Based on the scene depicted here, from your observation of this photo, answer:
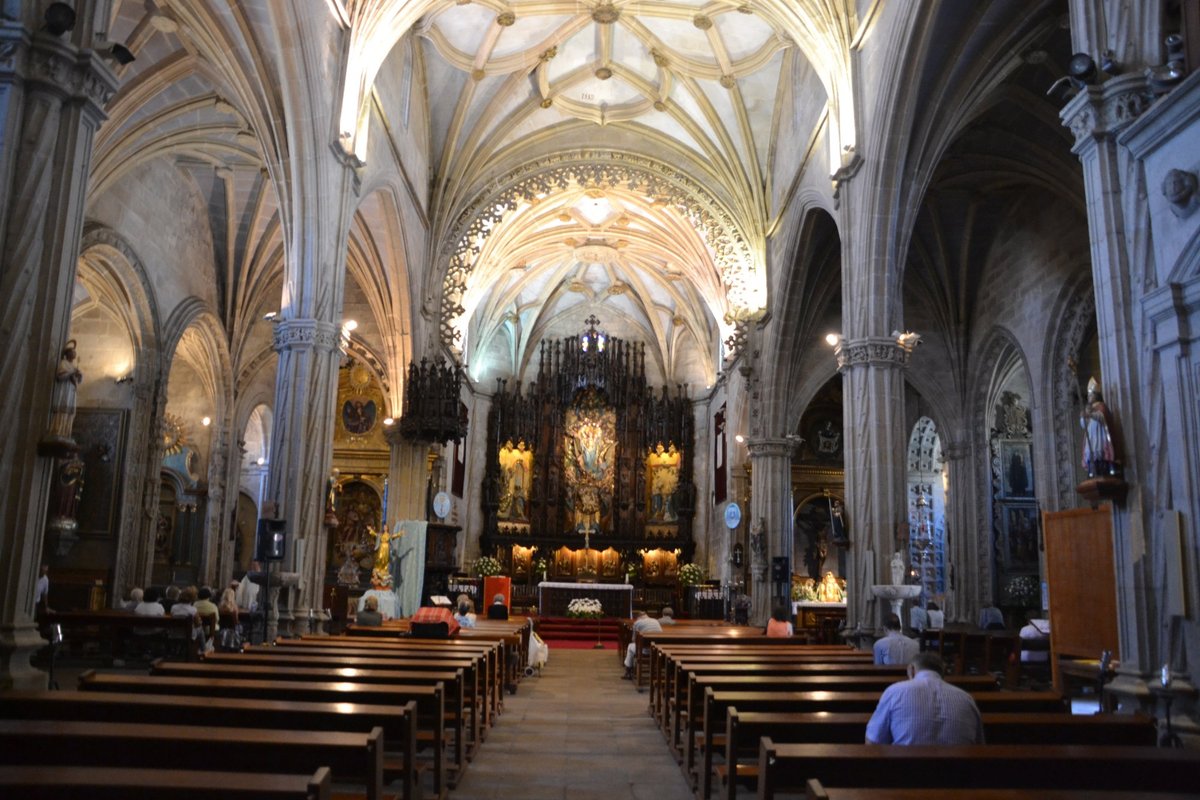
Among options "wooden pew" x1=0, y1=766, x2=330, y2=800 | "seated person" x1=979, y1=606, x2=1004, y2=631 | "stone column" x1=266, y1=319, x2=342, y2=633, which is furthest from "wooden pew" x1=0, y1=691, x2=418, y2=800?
"seated person" x1=979, y1=606, x2=1004, y2=631

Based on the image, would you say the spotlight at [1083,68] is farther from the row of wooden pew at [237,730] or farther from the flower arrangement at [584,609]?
the flower arrangement at [584,609]

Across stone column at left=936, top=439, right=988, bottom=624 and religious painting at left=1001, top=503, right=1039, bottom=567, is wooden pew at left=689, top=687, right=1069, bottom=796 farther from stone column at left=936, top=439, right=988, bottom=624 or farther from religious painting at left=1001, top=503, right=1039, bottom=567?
religious painting at left=1001, top=503, right=1039, bottom=567

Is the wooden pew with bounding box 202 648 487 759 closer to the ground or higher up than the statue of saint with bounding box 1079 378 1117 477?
closer to the ground

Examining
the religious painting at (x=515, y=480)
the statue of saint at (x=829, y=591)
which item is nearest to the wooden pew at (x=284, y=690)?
the statue of saint at (x=829, y=591)

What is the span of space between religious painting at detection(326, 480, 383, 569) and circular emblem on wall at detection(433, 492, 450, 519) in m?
6.54

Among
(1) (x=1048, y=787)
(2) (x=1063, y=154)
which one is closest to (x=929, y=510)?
(2) (x=1063, y=154)

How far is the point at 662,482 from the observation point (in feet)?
109

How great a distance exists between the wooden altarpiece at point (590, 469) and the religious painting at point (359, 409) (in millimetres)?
4593

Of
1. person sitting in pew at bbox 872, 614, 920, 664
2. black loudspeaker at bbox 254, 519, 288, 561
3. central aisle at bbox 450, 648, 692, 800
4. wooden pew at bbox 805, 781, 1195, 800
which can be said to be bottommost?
central aisle at bbox 450, 648, 692, 800

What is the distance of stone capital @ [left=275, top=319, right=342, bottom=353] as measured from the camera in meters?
13.4

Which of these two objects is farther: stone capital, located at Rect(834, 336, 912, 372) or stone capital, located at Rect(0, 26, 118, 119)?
stone capital, located at Rect(834, 336, 912, 372)

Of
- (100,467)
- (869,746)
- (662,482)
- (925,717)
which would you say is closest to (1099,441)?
(925,717)

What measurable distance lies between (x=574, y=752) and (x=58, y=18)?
6.55 meters

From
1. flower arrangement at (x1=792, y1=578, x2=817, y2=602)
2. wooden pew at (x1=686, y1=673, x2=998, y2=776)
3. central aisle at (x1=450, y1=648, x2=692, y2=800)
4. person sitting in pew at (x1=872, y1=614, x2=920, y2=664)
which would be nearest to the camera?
central aisle at (x1=450, y1=648, x2=692, y2=800)
